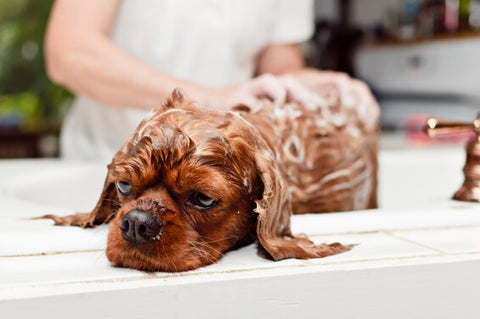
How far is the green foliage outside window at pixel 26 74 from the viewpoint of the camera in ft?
16.4

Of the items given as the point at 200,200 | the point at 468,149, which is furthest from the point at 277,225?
the point at 468,149

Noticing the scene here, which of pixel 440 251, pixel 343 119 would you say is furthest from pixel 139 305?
pixel 343 119

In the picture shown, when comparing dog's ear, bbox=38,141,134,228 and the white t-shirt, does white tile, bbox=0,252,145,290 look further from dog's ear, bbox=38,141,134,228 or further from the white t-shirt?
the white t-shirt

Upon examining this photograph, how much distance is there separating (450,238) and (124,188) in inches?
23.8

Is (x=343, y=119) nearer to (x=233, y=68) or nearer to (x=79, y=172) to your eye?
(x=233, y=68)

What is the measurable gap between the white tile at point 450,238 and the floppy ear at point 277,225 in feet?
0.51

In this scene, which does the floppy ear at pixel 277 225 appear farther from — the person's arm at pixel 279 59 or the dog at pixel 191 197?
the person's arm at pixel 279 59

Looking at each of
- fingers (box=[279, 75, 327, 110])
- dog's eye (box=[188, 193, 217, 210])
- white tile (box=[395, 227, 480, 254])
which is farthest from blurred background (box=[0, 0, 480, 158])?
dog's eye (box=[188, 193, 217, 210])

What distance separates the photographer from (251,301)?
80cm

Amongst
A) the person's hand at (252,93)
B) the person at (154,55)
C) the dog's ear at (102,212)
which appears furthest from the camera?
the person at (154,55)

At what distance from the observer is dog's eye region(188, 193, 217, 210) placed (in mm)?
907

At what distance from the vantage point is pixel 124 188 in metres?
0.96

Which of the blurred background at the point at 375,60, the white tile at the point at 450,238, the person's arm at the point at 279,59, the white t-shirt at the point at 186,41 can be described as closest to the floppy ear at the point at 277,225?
the white tile at the point at 450,238

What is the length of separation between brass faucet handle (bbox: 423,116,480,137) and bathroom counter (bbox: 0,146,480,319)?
22 centimetres
